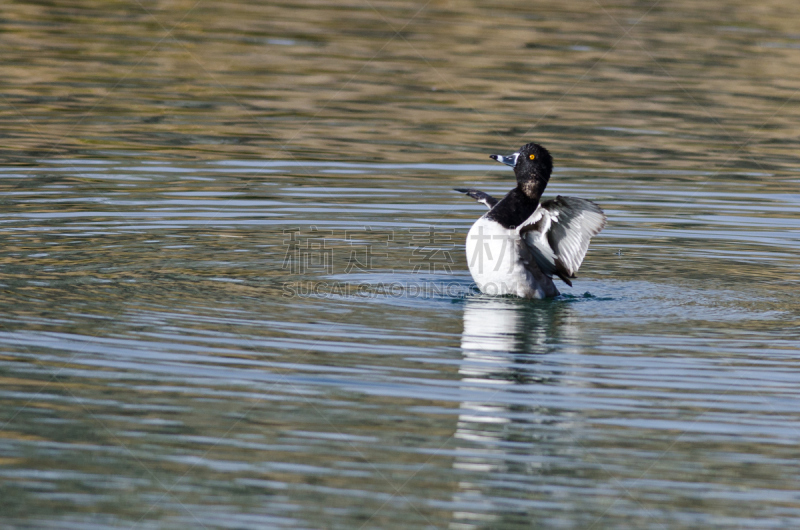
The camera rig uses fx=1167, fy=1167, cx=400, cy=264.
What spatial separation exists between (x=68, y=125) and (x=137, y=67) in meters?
4.23

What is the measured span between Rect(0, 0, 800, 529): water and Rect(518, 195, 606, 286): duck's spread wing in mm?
389

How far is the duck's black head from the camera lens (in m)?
10.1

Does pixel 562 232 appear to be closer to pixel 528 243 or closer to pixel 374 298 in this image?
pixel 528 243

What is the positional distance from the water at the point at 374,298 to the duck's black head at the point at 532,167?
3.38ft

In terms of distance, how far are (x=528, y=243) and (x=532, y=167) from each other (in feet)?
2.26

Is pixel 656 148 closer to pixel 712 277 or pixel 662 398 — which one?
pixel 712 277

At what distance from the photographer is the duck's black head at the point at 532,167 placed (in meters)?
10.1

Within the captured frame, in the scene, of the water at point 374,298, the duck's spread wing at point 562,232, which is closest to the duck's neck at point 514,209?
the duck's spread wing at point 562,232

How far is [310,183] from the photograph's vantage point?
1461cm

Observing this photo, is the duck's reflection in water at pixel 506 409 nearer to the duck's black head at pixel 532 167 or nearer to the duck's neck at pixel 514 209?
the duck's neck at pixel 514 209

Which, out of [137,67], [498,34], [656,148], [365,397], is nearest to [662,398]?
[365,397]

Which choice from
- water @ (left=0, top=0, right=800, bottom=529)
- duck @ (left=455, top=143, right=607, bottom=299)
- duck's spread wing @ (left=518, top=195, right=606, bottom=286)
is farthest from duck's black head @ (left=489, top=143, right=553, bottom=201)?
water @ (left=0, top=0, right=800, bottom=529)

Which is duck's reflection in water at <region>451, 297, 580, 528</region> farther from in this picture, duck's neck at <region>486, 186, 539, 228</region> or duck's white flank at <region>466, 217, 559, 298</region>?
duck's neck at <region>486, 186, 539, 228</region>

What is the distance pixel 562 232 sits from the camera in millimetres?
9719
